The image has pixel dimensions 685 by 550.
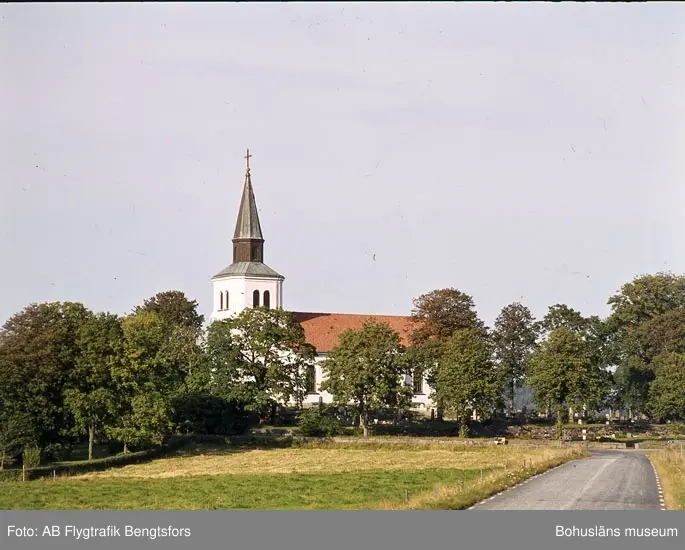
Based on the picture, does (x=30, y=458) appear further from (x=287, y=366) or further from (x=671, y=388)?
(x=671, y=388)

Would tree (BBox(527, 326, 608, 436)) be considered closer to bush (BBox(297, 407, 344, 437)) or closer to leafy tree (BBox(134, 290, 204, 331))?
bush (BBox(297, 407, 344, 437))

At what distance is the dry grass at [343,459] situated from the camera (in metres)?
52.2

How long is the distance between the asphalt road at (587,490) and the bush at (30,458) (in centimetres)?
2101

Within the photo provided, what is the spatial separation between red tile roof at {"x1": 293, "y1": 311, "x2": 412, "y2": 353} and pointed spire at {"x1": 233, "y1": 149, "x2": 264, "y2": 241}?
8.02 meters

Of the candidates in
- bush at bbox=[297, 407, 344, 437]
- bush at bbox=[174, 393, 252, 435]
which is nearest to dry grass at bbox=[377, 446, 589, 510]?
bush at bbox=[174, 393, 252, 435]

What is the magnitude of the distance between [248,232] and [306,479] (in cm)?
5952

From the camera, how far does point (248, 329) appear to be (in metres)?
85.2

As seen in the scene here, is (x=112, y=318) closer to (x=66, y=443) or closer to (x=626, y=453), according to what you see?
(x=66, y=443)

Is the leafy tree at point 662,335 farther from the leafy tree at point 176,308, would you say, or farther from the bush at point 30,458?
the bush at point 30,458

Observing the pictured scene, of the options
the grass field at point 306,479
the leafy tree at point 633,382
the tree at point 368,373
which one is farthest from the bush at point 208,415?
the leafy tree at point 633,382

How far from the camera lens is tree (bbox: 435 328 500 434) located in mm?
79375

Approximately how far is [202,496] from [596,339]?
71185mm

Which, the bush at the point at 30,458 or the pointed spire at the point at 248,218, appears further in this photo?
the pointed spire at the point at 248,218

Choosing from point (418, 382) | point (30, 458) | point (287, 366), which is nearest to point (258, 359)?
point (287, 366)
